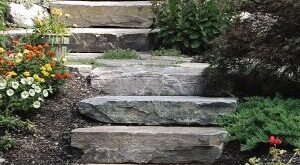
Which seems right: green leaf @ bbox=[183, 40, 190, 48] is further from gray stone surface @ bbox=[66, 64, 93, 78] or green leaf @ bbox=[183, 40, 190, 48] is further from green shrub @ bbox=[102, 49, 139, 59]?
gray stone surface @ bbox=[66, 64, 93, 78]

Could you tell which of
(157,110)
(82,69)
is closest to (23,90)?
(82,69)

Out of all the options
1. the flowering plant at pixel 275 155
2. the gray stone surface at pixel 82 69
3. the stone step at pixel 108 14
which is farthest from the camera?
the stone step at pixel 108 14

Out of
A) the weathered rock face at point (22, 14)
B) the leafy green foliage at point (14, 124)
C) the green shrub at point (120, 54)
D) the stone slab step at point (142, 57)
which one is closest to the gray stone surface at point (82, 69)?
the stone slab step at point (142, 57)

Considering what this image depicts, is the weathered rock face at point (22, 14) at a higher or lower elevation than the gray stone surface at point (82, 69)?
higher

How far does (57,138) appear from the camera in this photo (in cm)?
442

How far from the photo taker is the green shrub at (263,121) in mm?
3949

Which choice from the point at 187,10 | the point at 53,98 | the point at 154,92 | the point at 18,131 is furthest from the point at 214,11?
the point at 18,131

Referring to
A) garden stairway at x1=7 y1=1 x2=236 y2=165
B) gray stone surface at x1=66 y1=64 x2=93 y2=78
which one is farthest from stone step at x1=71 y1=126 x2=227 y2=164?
gray stone surface at x1=66 y1=64 x2=93 y2=78

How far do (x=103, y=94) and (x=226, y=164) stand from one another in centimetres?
139

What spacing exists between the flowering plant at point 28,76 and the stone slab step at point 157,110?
0.37 meters

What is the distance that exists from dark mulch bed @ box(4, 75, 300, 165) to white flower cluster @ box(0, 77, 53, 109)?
0.19m

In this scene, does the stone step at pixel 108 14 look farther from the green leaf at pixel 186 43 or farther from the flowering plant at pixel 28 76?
the flowering plant at pixel 28 76

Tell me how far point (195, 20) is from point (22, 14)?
2.15 metres

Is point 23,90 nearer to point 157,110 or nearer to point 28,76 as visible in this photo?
point 28,76
